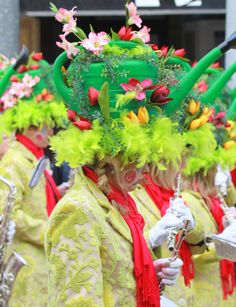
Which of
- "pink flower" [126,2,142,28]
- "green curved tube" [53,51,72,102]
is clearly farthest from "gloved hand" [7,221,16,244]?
"pink flower" [126,2,142,28]

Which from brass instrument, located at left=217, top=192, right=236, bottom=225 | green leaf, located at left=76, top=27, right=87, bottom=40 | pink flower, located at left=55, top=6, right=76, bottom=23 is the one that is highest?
pink flower, located at left=55, top=6, right=76, bottom=23

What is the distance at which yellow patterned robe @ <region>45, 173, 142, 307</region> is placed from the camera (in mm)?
3285

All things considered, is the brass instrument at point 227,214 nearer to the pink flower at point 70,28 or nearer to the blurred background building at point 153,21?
the pink flower at point 70,28

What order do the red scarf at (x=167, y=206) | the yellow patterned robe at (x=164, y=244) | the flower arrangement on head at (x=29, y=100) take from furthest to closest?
the flower arrangement on head at (x=29, y=100), the red scarf at (x=167, y=206), the yellow patterned robe at (x=164, y=244)

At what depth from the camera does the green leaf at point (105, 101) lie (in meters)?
3.45

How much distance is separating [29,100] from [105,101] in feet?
12.5

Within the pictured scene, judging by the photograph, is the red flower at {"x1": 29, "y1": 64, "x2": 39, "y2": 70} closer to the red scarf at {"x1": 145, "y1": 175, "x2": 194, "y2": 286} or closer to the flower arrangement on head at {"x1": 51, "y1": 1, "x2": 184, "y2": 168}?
the red scarf at {"x1": 145, "y1": 175, "x2": 194, "y2": 286}

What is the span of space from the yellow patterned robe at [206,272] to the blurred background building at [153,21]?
18.4 ft

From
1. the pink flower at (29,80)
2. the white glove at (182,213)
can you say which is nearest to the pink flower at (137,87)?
the white glove at (182,213)

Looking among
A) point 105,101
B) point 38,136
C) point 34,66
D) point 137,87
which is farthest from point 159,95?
point 34,66

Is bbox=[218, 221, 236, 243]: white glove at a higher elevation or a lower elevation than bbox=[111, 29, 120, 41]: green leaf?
lower

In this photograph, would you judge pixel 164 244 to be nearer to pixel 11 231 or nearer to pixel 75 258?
pixel 11 231

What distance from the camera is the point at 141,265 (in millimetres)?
3480

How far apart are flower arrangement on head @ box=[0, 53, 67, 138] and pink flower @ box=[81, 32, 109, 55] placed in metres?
3.36
